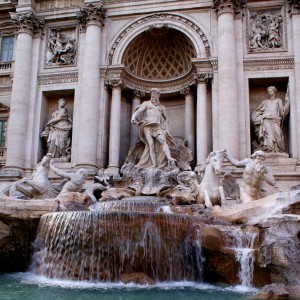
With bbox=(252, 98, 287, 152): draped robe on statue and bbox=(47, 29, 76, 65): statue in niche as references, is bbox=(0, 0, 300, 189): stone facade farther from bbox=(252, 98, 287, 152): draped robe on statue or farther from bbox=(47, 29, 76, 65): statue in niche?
bbox=(252, 98, 287, 152): draped robe on statue

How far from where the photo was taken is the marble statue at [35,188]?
49.0 ft

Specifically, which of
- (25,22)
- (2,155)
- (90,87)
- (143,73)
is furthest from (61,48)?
(2,155)

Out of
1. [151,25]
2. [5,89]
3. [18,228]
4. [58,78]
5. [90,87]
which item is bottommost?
[18,228]

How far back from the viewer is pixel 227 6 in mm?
18719

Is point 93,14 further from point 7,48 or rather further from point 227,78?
point 227,78

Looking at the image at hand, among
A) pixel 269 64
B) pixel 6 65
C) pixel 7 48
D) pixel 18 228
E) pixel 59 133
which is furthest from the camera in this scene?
pixel 7 48

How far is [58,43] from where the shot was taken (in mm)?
20938

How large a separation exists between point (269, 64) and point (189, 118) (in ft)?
13.8

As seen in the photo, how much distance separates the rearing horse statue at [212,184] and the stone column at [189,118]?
493 cm

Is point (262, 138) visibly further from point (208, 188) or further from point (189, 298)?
point (189, 298)

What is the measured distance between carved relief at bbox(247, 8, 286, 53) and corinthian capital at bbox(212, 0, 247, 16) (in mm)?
720

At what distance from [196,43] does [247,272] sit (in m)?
12.3

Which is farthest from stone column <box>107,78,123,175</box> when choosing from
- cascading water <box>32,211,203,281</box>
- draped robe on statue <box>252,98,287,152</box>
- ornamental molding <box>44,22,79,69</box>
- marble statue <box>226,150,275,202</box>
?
cascading water <box>32,211,203,281</box>

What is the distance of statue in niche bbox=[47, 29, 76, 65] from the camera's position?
68.0 feet
